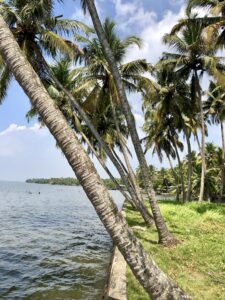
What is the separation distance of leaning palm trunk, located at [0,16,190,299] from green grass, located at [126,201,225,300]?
200cm

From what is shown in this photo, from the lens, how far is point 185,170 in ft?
243

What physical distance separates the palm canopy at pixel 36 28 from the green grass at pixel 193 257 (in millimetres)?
9165

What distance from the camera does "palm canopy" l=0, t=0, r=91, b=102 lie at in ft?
54.0

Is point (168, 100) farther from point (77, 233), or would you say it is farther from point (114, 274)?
point (114, 274)

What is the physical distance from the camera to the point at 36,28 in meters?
17.2

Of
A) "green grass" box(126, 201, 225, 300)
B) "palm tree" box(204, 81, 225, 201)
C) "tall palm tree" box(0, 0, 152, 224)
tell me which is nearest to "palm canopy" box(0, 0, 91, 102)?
"tall palm tree" box(0, 0, 152, 224)

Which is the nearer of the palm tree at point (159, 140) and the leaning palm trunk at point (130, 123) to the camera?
the leaning palm trunk at point (130, 123)

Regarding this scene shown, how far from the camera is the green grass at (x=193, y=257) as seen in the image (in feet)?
26.0

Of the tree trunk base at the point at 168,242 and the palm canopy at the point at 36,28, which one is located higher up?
the palm canopy at the point at 36,28

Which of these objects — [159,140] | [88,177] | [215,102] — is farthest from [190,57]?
[88,177]

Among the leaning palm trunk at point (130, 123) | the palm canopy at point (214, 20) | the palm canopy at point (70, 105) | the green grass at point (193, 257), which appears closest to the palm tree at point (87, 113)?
the palm canopy at point (70, 105)

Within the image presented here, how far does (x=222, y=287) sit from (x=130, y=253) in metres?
3.70

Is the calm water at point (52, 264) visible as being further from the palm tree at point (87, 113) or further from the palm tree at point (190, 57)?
the palm tree at point (190, 57)

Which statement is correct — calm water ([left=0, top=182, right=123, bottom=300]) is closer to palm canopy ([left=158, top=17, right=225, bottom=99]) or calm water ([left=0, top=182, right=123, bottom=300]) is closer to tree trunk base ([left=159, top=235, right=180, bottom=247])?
tree trunk base ([left=159, top=235, right=180, bottom=247])
